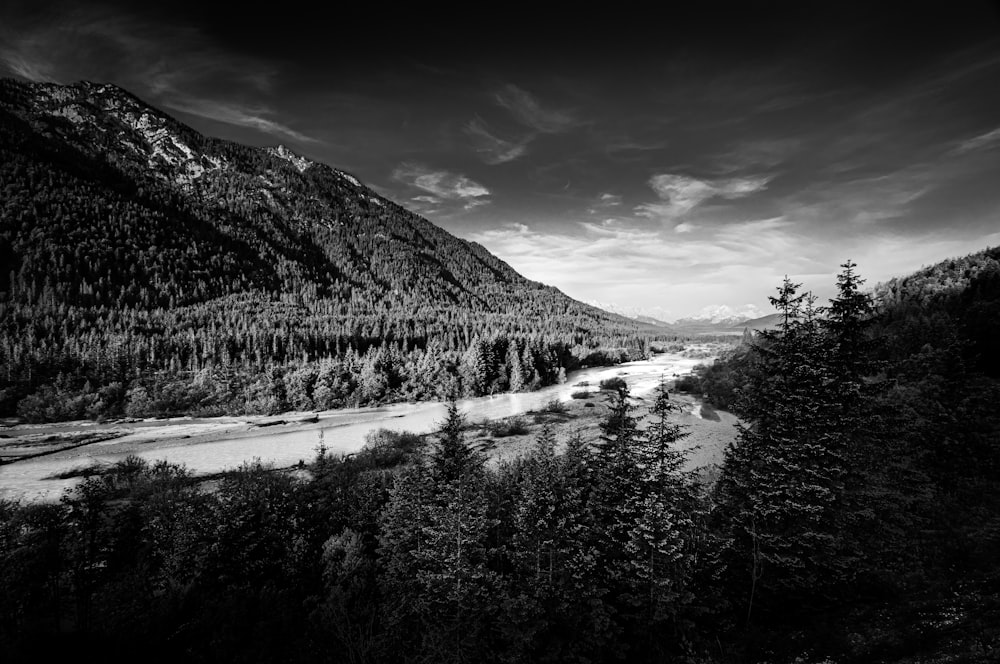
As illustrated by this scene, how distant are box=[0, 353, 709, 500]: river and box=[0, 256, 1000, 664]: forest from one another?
70.9 ft

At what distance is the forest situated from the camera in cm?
1337

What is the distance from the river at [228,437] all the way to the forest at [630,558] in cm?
2161

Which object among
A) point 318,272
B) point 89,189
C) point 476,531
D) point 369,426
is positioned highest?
point 89,189

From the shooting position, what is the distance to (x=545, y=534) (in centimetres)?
1488

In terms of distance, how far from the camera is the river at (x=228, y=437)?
126 feet

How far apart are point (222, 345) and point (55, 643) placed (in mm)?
75273

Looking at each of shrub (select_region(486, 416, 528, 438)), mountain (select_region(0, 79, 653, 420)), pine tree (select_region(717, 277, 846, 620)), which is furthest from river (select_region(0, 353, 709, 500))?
pine tree (select_region(717, 277, 846, 620))

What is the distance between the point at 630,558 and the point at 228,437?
53.6 meters

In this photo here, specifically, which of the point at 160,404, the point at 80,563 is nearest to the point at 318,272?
the point at 160,404

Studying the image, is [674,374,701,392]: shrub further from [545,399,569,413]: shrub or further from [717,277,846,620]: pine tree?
[717,277,846,620]: pine tree

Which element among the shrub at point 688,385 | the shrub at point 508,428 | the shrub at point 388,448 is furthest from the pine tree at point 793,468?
the shrub at point 688,385

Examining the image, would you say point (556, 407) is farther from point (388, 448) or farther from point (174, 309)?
point (174, 309)

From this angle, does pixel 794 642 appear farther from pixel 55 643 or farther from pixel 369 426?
pixel 369 426

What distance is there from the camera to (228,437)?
170ft
